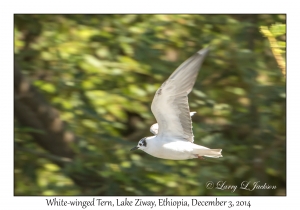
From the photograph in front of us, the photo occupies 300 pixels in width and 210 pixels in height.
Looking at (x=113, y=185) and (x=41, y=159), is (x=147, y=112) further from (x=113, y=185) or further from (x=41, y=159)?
(x=41, y=159)

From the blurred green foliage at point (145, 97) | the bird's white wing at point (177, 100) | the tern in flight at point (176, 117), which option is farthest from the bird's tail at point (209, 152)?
the blurred green foliage at point (145, 97)

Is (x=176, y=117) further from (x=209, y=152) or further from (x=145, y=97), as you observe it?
(x=145, y=97)

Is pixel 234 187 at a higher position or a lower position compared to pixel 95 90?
lower

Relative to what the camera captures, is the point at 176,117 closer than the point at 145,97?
Yes

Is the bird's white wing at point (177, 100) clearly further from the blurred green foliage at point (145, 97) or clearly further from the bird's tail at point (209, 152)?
the blurred green foliage at point (145, 97)

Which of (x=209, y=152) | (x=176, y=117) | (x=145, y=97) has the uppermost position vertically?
(x=145, y=97)

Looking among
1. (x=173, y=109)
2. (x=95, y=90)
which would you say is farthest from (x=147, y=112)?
(x=173, y=109)

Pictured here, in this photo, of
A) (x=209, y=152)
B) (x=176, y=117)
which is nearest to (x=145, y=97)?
Result: (x=176, y=117)
